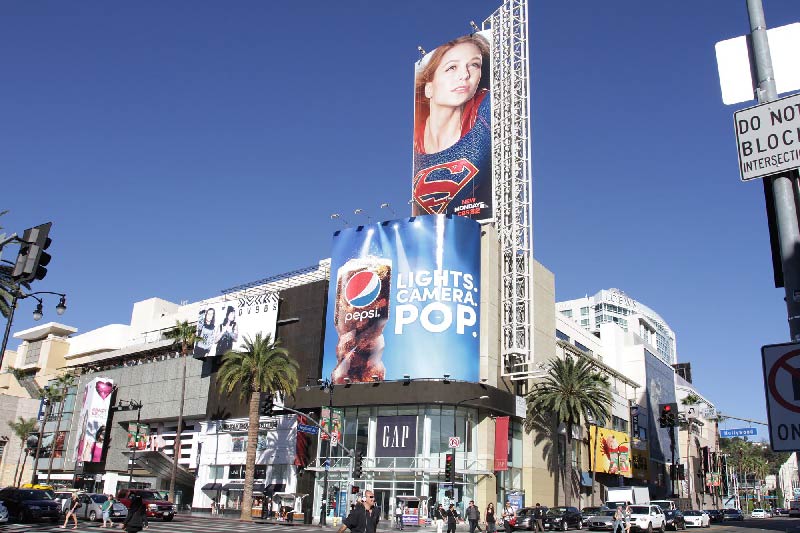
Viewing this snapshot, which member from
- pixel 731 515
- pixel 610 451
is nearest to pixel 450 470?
pixel 610 451

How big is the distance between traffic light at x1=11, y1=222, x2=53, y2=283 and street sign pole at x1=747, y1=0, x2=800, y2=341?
1866 cm

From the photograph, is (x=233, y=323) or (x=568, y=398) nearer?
(x=568, y=398)

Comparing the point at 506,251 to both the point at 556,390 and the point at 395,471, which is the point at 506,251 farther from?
the point at 395,471

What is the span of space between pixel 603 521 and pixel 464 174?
1492 inches

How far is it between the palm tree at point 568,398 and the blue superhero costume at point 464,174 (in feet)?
58.4

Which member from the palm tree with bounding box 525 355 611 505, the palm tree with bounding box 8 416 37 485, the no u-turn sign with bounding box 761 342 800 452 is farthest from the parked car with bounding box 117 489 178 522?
the palm tree with bounding box 8 416 37 485

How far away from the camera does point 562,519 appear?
54781 millimetres

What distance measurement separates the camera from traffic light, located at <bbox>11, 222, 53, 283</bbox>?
766 inches

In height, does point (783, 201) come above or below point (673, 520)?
above

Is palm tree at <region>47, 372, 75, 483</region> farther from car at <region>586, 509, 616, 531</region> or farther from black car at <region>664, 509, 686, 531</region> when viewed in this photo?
black car at <region>664, 509, 686, 531</region>

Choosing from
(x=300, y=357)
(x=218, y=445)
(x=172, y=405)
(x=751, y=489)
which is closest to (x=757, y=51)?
(x=300, y=357)

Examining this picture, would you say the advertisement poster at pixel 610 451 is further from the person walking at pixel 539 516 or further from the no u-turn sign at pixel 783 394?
the no u-turn sign at pixel 783 394

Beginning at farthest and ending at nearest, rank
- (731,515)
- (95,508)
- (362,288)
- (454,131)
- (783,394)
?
(731,515) → (454,131) → (362,288) → (95,508) → (783,394)

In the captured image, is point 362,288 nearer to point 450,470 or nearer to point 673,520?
point 450,470
